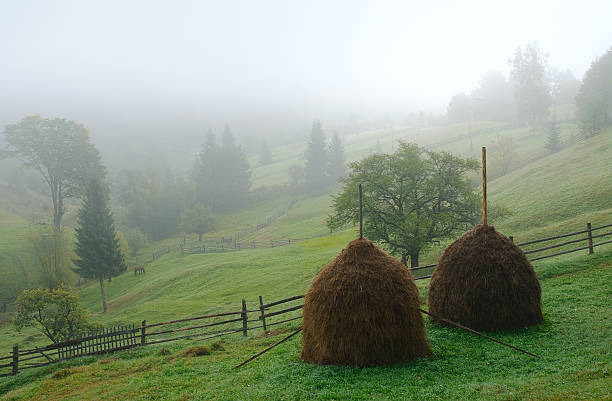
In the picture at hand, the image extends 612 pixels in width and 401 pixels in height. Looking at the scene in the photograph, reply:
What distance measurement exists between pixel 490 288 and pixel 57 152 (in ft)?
209

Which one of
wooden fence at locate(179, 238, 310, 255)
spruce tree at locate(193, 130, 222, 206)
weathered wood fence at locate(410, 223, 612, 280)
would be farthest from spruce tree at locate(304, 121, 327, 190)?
weathered wood fence at locate(410, 223, 612, 280)

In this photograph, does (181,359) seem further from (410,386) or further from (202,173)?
(202,173)

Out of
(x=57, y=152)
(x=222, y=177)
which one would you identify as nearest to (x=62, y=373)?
(x=57, y=152)

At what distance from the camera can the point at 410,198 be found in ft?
86.3

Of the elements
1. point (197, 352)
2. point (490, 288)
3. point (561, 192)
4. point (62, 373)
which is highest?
point (561, 192)

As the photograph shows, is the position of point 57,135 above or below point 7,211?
above

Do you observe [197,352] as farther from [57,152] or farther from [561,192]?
[57,152]

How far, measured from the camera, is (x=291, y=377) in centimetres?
945

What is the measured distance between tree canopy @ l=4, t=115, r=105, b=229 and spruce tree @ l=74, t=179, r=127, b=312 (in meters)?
16.0

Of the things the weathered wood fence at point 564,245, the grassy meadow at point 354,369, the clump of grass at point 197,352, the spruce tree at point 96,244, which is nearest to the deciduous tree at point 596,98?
the grassy meadow at point 354,369

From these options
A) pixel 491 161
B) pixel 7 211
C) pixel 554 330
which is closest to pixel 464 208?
pixel 554 330

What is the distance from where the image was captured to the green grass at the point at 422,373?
7.86 m

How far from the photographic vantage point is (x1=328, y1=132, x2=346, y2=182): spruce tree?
8681 centimetres

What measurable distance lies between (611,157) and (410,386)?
44858 mm
